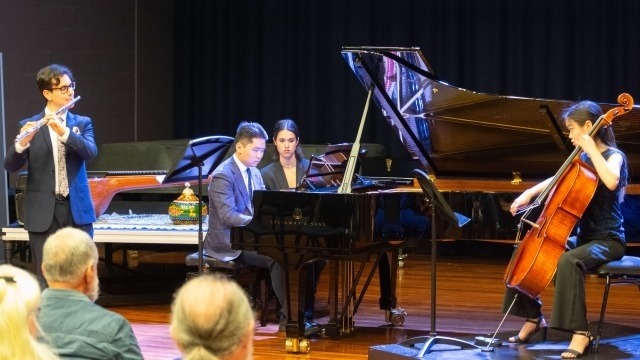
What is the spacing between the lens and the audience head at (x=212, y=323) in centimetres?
199

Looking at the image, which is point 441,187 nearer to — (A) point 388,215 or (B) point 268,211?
(A) point 388,215

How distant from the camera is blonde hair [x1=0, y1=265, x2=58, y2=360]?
81.3 inches

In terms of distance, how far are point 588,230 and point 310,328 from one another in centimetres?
152

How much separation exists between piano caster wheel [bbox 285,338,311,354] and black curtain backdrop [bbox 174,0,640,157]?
4151mm

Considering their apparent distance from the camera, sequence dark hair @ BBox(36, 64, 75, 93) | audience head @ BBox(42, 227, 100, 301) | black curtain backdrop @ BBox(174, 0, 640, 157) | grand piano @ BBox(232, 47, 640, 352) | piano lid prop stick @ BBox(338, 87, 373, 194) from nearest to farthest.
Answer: audience head @ BBox(42, 227, 100, 301) → dark hair @ BBox(36, 64, 75, 93) → grand piano @ BBox(232, 47, 640, 352) → piano lid prop stick @ BBox(338, 87, 373, 194) → black curtain backdrop @ BBox(174, 0, 640, 157)

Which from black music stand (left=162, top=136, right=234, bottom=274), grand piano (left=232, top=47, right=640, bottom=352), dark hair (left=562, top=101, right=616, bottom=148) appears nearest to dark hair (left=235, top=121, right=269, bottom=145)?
black music stand (left=162, top=136, right=234, bottom=274)

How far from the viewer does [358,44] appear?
9.49 meters

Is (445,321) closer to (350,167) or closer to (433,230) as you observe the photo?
(350,167)

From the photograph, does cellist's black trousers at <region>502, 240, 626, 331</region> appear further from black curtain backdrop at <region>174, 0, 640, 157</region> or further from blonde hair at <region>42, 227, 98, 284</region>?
black curtain backdrop at <region>174, 0, 640, 157</region>

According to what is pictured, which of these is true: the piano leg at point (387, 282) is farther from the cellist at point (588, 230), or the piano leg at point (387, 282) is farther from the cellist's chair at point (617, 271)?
the cellist's chair at point (617, 271)

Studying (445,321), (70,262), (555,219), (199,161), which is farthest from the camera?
(445,321)

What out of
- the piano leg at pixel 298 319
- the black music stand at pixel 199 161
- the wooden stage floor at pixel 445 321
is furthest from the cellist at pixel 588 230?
the black music stand at pixel 199 161

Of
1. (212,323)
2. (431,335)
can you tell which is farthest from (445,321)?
(212,323)

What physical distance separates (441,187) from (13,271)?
13.1 ft
